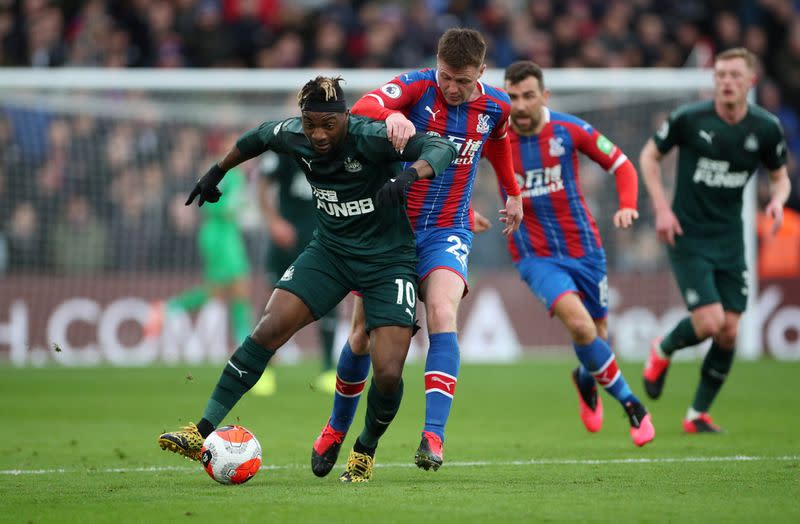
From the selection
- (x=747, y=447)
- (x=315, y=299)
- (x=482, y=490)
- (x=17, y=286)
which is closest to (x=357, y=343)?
(x=315, y=299)

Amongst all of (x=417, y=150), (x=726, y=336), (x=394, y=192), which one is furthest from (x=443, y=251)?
(x=726, y=336)

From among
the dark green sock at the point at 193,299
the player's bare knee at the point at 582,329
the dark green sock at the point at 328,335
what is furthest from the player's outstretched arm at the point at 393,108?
the dark green sock at the point at 193,299

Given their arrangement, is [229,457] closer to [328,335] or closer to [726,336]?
[726,336]

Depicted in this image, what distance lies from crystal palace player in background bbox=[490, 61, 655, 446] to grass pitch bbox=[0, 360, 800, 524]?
0.76 metres

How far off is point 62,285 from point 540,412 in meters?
8.32

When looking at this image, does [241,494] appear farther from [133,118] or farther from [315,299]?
[133,118]

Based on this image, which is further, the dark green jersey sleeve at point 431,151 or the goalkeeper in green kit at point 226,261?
the goalkeeper in green kit at point 226,261

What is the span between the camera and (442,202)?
7336 mm

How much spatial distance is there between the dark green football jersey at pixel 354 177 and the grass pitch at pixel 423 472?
1136mm

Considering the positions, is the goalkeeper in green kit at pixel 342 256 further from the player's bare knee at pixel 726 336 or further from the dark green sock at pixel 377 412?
the player's bare knee at pixel 726 336

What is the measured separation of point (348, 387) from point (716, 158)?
3944mm

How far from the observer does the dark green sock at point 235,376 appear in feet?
22.0

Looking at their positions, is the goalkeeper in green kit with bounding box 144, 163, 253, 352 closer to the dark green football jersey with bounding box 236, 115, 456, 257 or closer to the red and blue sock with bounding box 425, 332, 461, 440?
the dark green football jersey with bounding box 236, 115, 456, 257

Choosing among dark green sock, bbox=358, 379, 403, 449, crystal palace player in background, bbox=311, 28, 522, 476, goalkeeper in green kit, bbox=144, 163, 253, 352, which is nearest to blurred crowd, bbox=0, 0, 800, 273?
goalkeeper in green kit, bbox=144, 163, 253, 352
